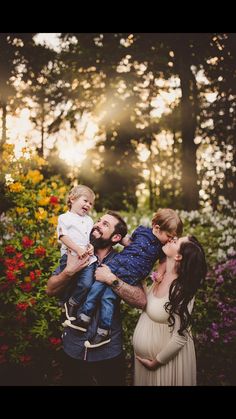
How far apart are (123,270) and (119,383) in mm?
785

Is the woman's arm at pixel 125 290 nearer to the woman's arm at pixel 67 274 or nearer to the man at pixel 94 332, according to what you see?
the man at pixel 94 332

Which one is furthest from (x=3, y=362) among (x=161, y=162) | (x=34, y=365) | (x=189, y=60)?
(x=161, y=162)

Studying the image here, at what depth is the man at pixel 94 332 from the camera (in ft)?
8.37

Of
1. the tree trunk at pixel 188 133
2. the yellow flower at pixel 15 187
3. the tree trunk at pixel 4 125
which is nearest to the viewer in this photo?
the yellow flower at pixel 15 187

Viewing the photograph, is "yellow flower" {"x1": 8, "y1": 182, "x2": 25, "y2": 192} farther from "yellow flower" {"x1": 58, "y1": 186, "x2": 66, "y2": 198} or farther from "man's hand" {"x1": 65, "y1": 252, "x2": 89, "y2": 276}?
"man's hand" {"x1": 65, "y1": 252, "x2": 89, "y2": 276}

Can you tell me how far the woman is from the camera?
238cm

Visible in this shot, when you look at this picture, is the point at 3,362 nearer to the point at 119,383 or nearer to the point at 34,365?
the point at 34,365

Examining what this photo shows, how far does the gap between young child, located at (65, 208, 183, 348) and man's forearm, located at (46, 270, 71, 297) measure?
0.19 m

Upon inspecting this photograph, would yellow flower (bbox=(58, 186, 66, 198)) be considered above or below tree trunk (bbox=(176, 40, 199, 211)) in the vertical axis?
below

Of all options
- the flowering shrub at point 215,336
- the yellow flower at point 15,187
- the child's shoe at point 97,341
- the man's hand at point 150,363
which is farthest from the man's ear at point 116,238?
the flowering shrub at point 215,336

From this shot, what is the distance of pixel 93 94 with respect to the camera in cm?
1038

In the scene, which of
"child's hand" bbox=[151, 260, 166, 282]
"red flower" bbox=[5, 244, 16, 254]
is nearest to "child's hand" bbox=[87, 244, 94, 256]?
"child's hand" bbox=[151, 260, 166, 282]

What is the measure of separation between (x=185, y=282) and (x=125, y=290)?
1.27 ft
